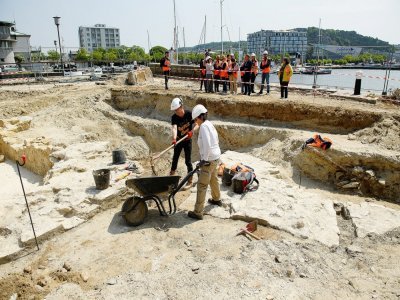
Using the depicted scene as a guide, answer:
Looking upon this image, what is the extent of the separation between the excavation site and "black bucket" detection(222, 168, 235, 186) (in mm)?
46

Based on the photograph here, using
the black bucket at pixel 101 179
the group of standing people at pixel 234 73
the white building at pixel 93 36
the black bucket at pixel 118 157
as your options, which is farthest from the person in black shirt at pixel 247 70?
the white building at pixel 93 36

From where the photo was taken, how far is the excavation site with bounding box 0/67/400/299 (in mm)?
4199

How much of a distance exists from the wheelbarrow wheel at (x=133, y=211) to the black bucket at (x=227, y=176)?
7.22ft

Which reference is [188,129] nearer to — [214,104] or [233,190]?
[233,190]

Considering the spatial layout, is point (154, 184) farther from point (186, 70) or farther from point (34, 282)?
point (186, 70)

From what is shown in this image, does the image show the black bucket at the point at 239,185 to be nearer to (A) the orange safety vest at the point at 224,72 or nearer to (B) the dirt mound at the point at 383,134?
(B) the dirt mound at the point at 383,134

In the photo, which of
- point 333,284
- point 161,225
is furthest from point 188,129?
point 333,284

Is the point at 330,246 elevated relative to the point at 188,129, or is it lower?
lower

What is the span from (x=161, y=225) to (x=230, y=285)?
6.40 ft

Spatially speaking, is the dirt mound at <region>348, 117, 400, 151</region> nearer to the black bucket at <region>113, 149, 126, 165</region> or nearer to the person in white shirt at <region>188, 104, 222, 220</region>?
the person in white shirt at <region>188, 104, 222, 220</region>

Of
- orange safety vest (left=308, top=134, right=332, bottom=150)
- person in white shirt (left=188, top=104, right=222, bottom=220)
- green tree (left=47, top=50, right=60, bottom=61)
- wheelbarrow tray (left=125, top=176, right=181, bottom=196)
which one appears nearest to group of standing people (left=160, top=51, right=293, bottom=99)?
orange safety vest (left=308, top=134, right=332, bottom=150)

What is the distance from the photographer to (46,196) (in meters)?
6.72

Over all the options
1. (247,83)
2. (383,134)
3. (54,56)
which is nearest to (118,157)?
(247,83)

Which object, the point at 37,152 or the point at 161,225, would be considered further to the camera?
the point at 37,152
